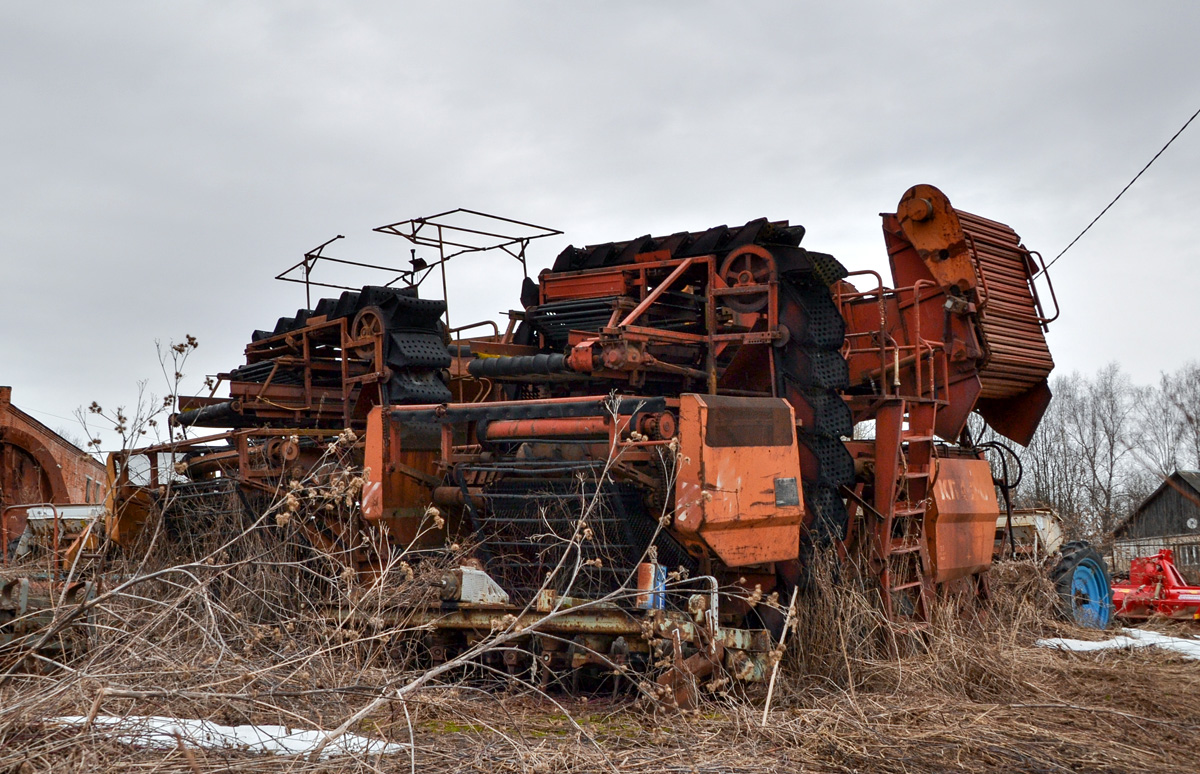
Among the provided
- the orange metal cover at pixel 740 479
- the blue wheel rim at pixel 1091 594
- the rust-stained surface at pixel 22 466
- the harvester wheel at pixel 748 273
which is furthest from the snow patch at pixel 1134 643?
the rust-stained surface at pixel 22 466

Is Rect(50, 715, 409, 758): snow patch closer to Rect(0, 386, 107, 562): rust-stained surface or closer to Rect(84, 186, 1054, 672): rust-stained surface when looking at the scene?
Rect(84, 186, 1054, 672): rust-stained surface

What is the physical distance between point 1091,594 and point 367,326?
815 centimetres

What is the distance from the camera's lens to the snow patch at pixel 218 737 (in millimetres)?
4836

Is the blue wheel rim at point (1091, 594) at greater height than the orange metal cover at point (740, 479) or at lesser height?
lesser

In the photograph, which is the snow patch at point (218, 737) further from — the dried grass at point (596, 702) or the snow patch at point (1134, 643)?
the snow patch at point (1134, 643)

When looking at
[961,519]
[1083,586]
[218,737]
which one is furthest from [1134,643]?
[218,737]

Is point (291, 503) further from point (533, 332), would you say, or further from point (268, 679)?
point (533, 332)

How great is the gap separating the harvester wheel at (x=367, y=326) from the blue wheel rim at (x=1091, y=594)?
7517 mm

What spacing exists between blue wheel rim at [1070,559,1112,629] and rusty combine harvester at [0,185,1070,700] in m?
1.67

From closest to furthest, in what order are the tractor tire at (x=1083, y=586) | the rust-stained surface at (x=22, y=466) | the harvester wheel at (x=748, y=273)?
the harvester wheel at (x=748, y=273) < the tractor tire at (x=1083, y=586) < the rust-stained surface at (x=22, y=466)

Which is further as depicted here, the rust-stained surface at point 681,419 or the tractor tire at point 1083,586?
the tractor tire at point 1083,586

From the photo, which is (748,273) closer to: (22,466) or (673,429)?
(673,429)

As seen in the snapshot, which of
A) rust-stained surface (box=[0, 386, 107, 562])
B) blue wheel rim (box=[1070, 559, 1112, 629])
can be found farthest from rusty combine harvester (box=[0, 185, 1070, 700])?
rust-stained surface (box=[0, 386, 107, 562])

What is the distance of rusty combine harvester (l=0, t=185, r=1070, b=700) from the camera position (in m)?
7.34
